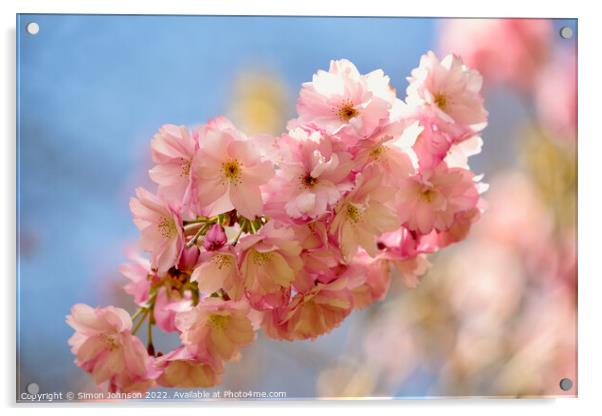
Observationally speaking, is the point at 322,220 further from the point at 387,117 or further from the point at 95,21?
the point at 95,21

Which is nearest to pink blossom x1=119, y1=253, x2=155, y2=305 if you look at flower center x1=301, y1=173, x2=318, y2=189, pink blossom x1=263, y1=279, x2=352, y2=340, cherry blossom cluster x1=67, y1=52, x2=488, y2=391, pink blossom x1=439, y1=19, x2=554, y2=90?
cherry blossom cluster x1=67, y1=52, x2=488, y2=391

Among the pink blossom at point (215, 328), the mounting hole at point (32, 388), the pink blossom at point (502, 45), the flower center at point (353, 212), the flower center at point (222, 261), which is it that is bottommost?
the mounting hole at point (32, 388)

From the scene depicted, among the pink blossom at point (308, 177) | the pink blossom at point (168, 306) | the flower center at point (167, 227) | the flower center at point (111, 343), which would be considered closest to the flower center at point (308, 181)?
the pink blossom at point (308, 177)

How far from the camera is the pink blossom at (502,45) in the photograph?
4.70 ft

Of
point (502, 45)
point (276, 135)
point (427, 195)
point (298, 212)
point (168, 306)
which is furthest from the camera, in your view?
point (502, 45)

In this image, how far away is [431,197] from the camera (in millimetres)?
1143

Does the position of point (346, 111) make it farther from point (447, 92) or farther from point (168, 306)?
point (168, 306)

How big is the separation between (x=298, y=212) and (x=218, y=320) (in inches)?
11.0

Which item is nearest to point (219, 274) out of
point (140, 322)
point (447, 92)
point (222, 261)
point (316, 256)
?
point (222, 261)

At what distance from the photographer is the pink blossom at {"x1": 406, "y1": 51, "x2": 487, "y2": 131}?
1.18 metres

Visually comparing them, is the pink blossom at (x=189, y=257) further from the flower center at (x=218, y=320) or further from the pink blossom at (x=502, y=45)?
the pink blossom at (x=502, y=45)

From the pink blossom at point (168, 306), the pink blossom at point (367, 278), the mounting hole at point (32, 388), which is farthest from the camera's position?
the mounting hole at point (32, 388)

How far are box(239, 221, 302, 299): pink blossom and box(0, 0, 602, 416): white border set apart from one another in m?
0.42

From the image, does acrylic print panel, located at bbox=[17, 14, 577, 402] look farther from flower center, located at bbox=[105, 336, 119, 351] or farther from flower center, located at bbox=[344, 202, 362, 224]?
flower center, located at bbox=[344, 202, 362, 224]
